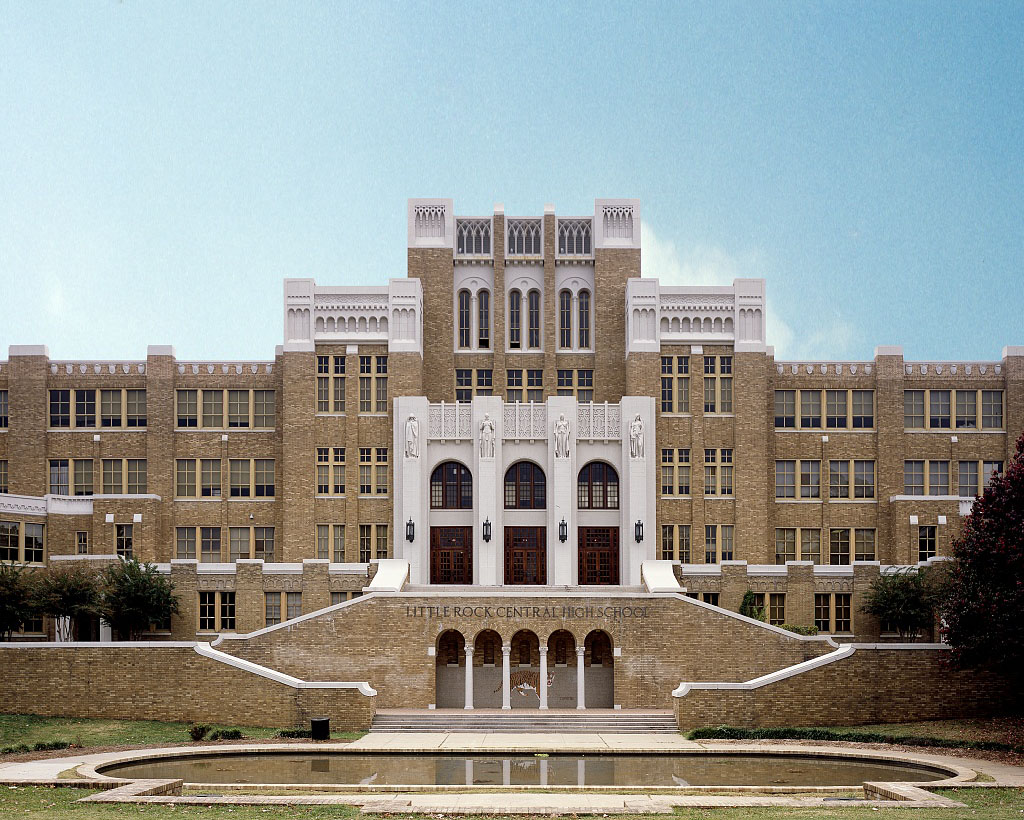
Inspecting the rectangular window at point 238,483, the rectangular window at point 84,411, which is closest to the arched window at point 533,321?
the rectangular window at point 238,483

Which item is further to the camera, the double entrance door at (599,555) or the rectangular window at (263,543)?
the rectangular window at (263,543)

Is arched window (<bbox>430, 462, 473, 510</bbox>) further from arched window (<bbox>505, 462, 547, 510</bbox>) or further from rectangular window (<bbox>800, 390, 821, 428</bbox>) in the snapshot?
rectangular window (<bbox>800, 390, 821, 428</bbox>)

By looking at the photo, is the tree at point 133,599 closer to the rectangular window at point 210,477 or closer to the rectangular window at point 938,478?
the rectangular window at point 210,477

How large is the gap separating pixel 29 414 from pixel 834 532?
39.2 m

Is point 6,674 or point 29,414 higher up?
point 29,414

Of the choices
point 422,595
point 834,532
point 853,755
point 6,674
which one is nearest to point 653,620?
point 422,595

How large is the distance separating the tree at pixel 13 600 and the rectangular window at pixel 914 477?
39755mm

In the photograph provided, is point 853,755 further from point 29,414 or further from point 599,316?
point 29,414

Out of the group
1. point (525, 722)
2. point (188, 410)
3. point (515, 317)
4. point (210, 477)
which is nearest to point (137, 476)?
point (210, 477)

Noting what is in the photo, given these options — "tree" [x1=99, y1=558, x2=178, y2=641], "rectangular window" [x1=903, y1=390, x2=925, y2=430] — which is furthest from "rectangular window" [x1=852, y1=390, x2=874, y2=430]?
"tree" [x1=99, y1=558, x2=178, y2=641]

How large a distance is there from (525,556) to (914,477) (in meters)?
19.8

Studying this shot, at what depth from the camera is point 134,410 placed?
58031mm

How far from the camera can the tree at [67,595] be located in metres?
46.6

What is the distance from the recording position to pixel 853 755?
31.8 metres
